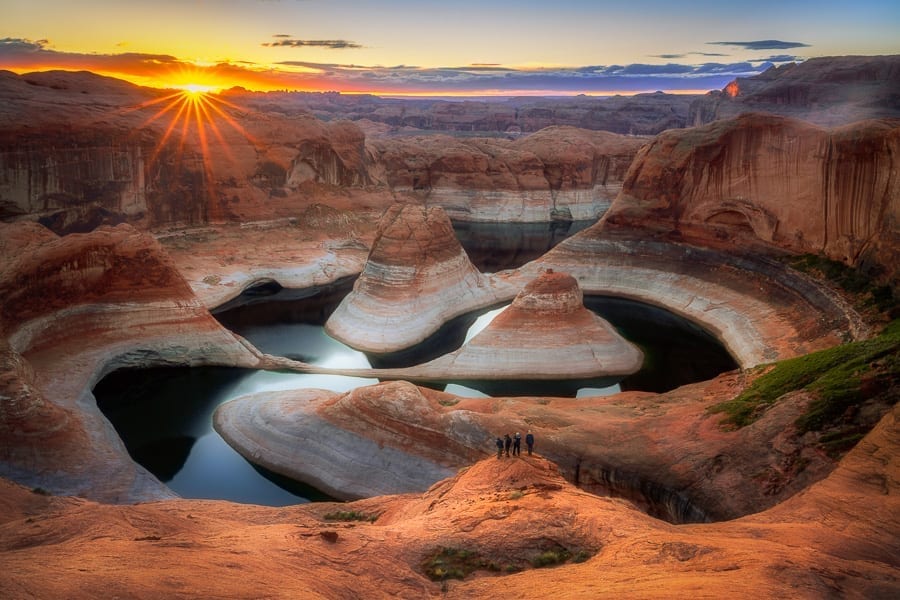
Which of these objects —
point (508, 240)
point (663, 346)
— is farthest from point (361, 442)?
point (508, 240)

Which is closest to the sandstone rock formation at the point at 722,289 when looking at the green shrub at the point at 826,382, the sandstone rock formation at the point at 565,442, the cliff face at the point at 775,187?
the cliff face at the point at 775,187

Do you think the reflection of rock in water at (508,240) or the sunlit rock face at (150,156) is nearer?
the sunlit rock face at (150,156)

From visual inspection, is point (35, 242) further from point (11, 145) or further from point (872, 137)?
point (872, 137)

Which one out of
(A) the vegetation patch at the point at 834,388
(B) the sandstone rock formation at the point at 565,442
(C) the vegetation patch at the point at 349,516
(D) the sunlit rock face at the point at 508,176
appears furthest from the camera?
(D) the sunlit rock face at the point at 508,176

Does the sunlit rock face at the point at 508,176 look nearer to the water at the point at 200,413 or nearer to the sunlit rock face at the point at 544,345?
the water at the point at 200,413

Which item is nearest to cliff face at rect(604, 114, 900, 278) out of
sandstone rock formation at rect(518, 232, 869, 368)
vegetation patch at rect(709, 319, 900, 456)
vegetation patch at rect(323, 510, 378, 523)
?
sandstone rock formation at rect(518, 232, 869, 368)
